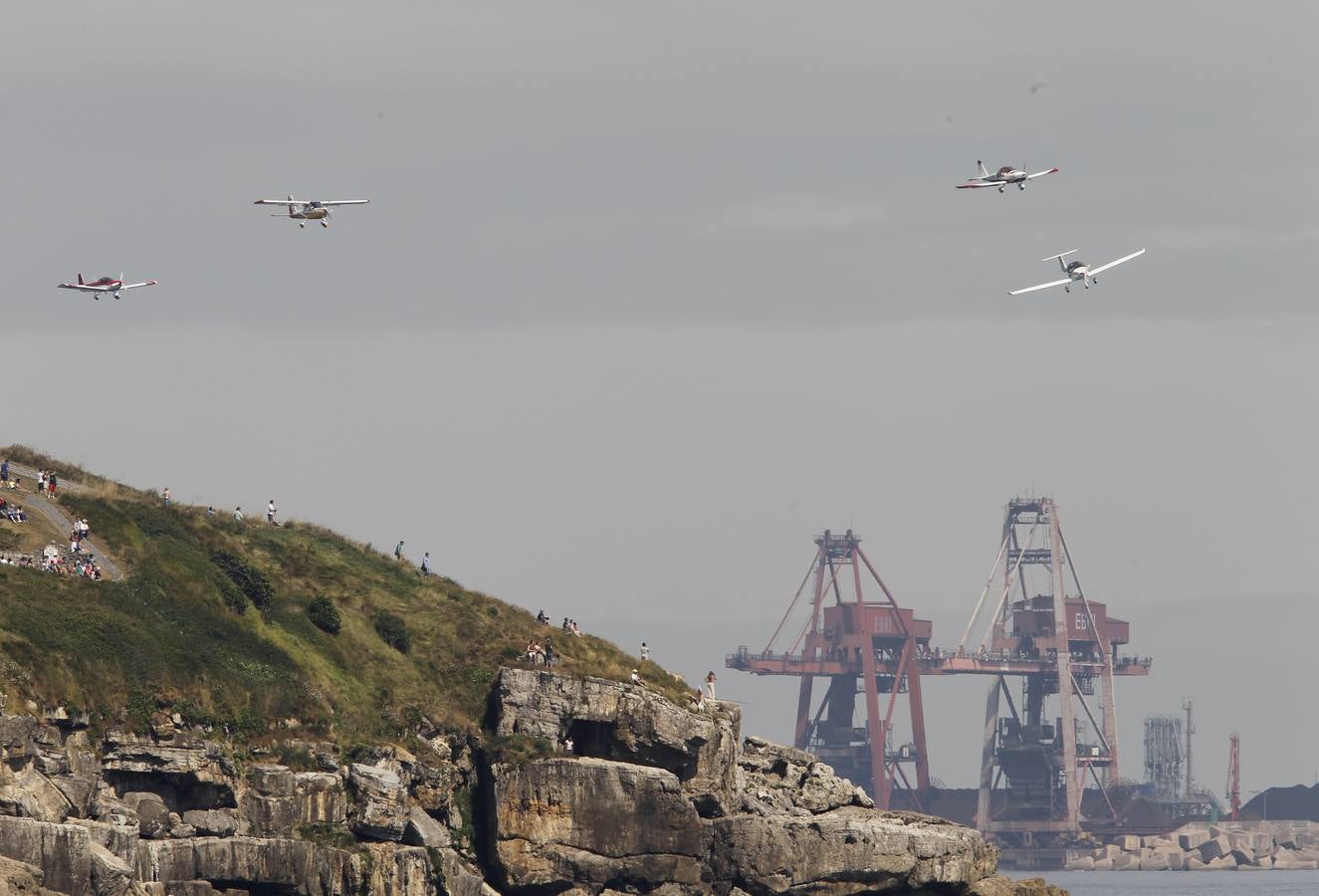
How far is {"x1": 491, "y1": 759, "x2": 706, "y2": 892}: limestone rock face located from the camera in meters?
101

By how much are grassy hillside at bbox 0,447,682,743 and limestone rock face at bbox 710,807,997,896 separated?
11256 millimetres

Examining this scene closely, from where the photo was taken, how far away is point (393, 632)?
112 metres

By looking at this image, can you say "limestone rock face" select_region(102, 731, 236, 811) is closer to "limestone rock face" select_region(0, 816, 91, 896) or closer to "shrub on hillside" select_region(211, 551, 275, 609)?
"limestone rock face" select_region(0, 816, 91, 896)

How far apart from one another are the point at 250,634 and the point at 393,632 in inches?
368

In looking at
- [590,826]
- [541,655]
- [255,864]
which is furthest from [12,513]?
[590,826]

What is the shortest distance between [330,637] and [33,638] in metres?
19.8

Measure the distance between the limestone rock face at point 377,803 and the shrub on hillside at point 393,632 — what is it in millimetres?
15237

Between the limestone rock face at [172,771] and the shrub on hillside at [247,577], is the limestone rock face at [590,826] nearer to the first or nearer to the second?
the limestone rock face at [172,771]

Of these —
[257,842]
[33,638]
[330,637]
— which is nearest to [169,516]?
[330,637]

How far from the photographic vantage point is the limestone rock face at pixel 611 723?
350ft

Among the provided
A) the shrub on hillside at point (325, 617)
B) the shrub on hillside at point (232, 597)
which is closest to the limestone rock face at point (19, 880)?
the shrub on hillside at point (232, 597)

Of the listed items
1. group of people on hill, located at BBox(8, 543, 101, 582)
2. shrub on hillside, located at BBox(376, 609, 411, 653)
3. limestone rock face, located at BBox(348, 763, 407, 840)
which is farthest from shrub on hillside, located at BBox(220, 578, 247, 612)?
limestone rock face, located at BBox(348, 763, 407, 840)

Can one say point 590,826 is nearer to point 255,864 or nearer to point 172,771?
point 255,864

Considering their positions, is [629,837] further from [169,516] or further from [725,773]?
[169,516]
